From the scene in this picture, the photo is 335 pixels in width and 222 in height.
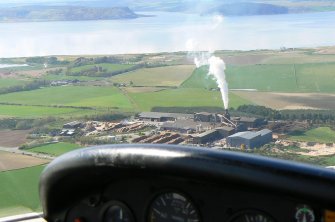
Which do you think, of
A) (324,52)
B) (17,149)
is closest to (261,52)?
(324,52)

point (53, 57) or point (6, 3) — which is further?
point (6, 3)

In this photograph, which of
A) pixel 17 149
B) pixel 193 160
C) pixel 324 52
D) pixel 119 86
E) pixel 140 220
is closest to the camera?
pixel 193 160

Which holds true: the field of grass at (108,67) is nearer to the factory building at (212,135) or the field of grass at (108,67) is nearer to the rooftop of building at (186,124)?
the rooftop of building at (186,124)

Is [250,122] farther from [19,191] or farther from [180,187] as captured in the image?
[180,187]

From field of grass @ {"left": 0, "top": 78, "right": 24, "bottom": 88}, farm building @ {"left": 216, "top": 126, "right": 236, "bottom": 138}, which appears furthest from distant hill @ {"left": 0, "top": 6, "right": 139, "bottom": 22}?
farm building @ {"left": 216, "top": 126, "right": 236, "bottom": 138}

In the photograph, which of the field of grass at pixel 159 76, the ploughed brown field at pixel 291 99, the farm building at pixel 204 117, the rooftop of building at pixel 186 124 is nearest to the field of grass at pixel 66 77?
the field of grass at pixel 159 76

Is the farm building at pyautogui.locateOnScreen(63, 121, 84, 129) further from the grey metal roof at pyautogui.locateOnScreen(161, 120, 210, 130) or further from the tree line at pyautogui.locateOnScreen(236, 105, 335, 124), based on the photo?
the tree line at pyautogui.locateOnScreen(236, 105, 335, 124)

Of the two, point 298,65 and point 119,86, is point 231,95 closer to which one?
point 119,86
